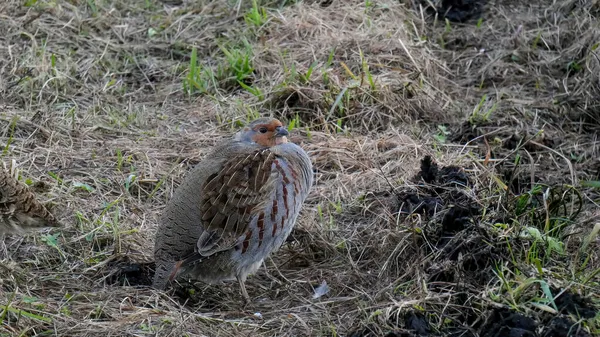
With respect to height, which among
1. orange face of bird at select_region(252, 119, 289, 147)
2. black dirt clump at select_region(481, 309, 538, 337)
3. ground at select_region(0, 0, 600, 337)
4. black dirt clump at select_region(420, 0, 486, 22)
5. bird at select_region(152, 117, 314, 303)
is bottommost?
black dirt clump at select_region(420, 0, 486, 22)

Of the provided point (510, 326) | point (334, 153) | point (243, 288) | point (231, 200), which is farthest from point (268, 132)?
point (510, 326)

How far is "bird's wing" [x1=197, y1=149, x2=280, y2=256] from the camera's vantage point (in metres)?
5.18

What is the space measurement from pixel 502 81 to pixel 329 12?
1669 millimetres

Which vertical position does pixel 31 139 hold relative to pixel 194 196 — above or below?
below

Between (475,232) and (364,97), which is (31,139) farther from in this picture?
(475,232)

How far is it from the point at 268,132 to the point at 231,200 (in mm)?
601

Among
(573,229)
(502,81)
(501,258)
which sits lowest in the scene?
(502,81)

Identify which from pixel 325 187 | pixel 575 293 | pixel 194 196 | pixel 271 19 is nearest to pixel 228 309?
pixel 194 196

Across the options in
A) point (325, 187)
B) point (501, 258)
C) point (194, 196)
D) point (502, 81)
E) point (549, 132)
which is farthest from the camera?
point (502, 81)

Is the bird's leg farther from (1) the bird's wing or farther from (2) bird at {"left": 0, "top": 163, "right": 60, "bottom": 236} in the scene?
(2) bird at {"left": 0, "top": 163, "right": 60, "bottom": 236}

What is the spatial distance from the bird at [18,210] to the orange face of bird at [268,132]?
50.7 inches

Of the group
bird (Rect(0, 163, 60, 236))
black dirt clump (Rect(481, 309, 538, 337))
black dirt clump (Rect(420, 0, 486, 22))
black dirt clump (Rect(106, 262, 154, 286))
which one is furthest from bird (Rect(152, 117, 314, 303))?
black dirt clump (Rect(420, 0, 486, 22))

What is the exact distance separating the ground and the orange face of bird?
2.01ft

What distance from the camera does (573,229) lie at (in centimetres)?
552
